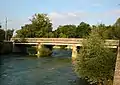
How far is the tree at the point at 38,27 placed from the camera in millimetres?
116125

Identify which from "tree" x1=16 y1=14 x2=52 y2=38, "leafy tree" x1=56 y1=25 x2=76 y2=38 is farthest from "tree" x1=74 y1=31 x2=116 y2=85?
"leafy tree" x1=56 y1=25 x2=76 y2=38

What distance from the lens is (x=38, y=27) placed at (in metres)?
118

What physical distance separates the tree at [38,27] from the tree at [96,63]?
84.5 m

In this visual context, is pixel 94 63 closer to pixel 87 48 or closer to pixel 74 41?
pixel 87 48

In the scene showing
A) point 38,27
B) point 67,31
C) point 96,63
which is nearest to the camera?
point 96,63

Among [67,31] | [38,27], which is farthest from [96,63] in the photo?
[67,31]

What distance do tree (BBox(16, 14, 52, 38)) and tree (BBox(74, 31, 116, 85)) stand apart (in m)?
84.5

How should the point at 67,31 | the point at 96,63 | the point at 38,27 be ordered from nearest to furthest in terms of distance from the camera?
the point at 96,63, the point at 38,27, the point at 67,31

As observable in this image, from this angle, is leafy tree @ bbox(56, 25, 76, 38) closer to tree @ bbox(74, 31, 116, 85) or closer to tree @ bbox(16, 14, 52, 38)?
tree @ bbox(16, 14, 52, 38)

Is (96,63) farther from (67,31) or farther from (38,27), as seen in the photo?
(67,31)

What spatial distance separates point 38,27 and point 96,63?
90050 millimetres

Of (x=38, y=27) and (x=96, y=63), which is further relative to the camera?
(x=38, y=27)

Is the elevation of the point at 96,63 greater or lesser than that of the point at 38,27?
lesser

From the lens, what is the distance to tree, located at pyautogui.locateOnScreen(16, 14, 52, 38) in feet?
381
